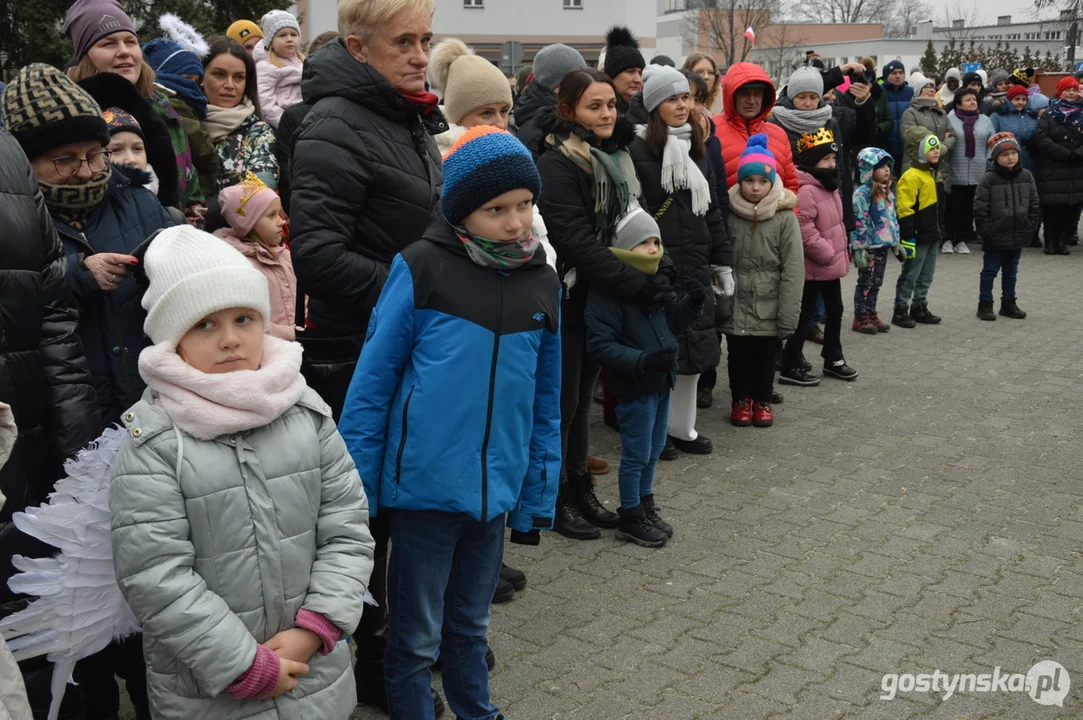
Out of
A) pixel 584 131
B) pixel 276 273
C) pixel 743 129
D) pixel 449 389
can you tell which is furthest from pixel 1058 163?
pixel 449 389

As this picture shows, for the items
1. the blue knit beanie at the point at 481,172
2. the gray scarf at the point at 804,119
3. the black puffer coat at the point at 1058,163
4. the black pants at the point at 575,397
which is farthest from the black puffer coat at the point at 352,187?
the black puffer coat at the point at 1058,163

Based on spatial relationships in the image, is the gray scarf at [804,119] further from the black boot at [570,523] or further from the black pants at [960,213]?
the black pants at [960,213]

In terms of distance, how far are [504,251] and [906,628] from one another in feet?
7.88

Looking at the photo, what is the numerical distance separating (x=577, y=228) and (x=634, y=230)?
283 millimetres

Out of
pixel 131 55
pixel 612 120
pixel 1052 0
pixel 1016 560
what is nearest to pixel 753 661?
pixel 1016 560

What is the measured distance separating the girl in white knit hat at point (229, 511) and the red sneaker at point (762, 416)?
4.74 m

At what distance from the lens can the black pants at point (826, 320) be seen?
26.8ft

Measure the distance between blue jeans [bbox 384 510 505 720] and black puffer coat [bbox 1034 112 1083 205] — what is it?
1302cm

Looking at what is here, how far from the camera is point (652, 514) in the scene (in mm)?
5301

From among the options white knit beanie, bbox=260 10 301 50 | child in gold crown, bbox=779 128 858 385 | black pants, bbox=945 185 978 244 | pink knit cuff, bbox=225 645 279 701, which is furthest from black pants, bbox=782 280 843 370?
black pants, bbox=945 185 978 244

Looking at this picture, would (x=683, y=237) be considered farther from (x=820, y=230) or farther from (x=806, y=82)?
(x=806, y=82)

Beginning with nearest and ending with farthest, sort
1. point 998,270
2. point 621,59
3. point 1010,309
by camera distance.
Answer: point 621,59, point 998,270, point 1010,309

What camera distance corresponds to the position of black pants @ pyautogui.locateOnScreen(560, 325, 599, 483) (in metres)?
5.24

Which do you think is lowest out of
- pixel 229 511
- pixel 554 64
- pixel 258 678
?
pixel 258 678
